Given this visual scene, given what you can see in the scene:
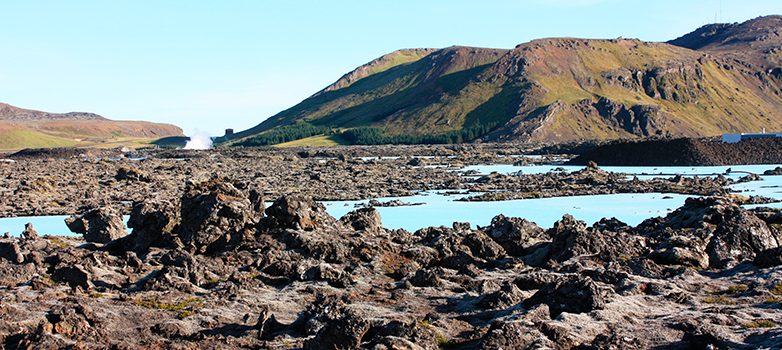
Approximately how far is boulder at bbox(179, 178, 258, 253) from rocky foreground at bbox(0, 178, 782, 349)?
0.19 ft

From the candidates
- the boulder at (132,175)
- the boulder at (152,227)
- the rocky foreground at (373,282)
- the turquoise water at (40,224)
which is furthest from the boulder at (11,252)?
the boulder at (132,175)

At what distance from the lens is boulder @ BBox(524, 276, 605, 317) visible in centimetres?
2494

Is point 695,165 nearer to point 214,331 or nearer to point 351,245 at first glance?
point 351,245

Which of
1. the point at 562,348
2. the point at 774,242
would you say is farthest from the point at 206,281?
the point at 774,242

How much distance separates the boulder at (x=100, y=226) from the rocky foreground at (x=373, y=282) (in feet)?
0.35

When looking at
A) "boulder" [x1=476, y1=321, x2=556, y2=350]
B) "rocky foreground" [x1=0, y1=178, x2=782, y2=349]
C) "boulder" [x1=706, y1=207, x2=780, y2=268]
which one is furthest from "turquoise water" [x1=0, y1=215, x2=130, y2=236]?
"boulder" [x1=476, y1=321, x2=556, y2=350]

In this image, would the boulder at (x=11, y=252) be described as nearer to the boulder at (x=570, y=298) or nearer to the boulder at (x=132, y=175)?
the boulder at (x=570, y=298)

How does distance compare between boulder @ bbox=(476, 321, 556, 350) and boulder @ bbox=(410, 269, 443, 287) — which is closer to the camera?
boulder @ bbox=(476, 321, 556, 350)

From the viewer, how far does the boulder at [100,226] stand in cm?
4039

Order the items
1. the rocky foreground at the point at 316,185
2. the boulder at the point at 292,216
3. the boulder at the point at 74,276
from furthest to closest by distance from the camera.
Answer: the rocky foreground at the point at 316,185
the boulder at the point at 292,216
the boulder at the point at 74,276

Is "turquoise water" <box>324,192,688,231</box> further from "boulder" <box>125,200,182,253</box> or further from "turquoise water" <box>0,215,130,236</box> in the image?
"boulder" <box>125,200,182,253</box>

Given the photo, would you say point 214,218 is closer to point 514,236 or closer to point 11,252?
A: point 11,252

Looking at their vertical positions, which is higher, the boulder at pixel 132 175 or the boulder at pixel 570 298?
the boulder at pixel 132 175

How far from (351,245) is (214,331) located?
1188 cm
